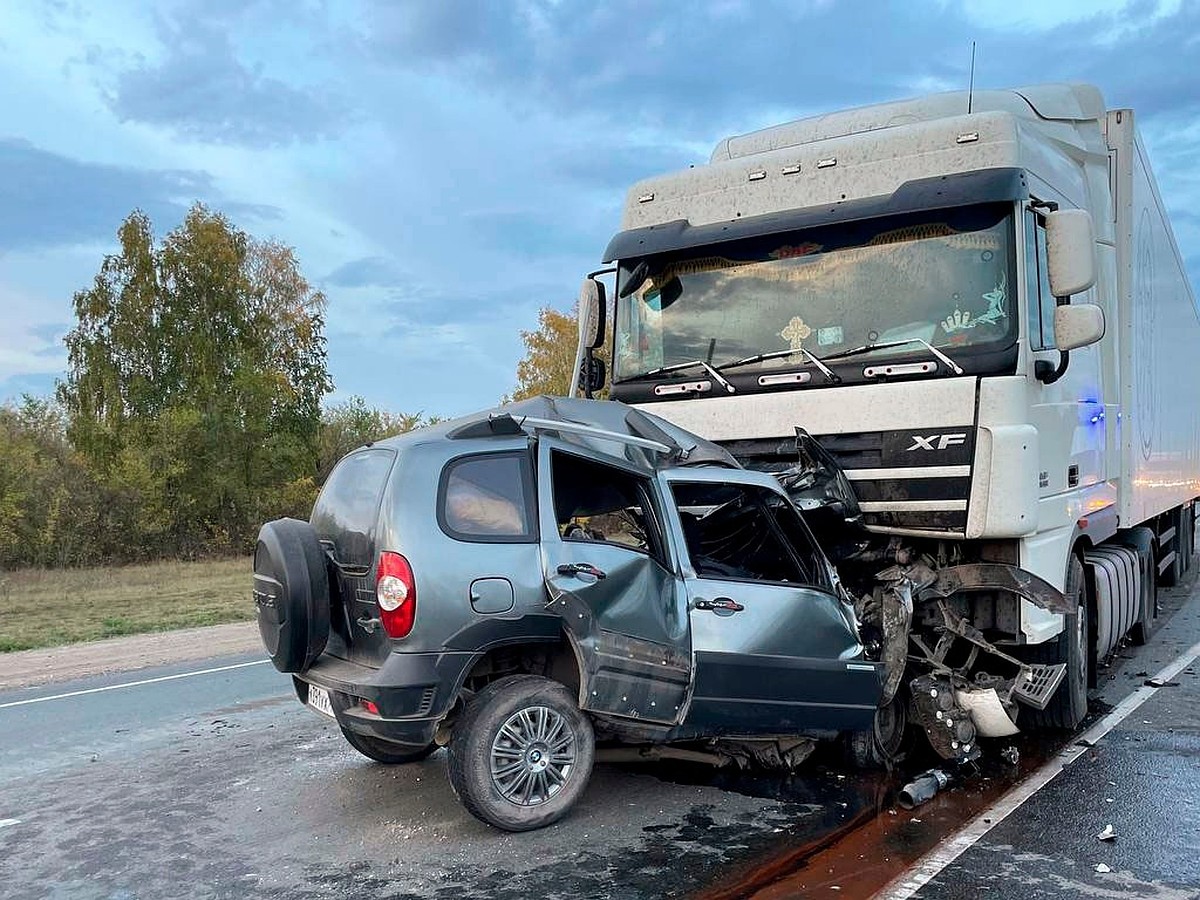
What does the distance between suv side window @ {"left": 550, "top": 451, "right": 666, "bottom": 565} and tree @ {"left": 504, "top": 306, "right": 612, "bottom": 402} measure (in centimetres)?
3815

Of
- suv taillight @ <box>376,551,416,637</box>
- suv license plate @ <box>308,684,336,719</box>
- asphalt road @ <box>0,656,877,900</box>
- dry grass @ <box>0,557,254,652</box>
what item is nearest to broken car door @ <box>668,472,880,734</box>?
asphalt road @ <box>0,656,877,900</box>


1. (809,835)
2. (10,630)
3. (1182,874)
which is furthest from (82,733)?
(10,630)

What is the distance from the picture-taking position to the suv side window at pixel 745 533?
5.47m

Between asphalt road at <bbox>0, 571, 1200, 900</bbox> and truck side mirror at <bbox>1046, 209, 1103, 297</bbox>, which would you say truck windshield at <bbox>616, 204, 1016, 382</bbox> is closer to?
truck side mirror at <bbox>1046, 209, 1103, 297</bbox>

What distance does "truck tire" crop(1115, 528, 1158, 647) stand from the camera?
927 cm

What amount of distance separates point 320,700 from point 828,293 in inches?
148

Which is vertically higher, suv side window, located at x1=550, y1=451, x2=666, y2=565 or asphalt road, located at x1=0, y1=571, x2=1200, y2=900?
suv side window, located at x1=550, y1=451, x2=666, y2=565

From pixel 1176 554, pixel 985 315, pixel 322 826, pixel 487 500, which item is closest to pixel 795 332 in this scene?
pixel 985 315

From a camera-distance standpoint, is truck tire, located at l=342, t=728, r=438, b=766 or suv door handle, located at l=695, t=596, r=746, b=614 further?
truck tire, located at l=342, t=728, r=438, b=766

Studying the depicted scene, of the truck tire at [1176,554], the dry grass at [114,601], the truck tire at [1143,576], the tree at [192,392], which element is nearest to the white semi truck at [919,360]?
the truck tire at [1143,576]

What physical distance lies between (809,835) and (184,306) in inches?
1478

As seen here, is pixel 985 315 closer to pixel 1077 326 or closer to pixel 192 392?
pixel 1077 326

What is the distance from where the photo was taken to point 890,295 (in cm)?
612

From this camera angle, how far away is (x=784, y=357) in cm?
635
